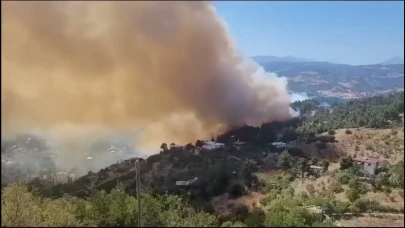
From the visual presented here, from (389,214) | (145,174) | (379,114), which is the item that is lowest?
(389,214)

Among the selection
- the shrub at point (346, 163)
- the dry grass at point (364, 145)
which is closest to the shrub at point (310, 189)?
the shrub at point (346, 163)

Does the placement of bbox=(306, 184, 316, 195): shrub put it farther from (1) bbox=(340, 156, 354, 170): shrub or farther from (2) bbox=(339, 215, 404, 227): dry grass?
(2) bbox=(339, 215, 404, 227): dry grass

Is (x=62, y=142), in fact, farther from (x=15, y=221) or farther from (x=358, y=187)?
(x=358, y=187)

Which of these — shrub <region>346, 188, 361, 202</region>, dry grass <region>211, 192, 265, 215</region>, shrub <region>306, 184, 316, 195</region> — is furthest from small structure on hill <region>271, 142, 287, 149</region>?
shrub <region>346, 188, 361, 202</region>

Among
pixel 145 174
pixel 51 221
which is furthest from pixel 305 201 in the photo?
pixel 145 174

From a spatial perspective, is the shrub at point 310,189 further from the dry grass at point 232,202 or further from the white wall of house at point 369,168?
the white wall of house at point 369,168

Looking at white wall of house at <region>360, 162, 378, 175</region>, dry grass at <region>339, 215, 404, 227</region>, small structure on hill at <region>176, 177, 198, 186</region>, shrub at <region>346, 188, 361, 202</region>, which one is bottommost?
dry grass at <region>339, 215, 404, 227</region>

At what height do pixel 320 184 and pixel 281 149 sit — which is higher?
pixel 281 149

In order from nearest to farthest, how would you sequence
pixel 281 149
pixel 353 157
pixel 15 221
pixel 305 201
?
pixel 15 221 → pixel 305 201 → pixel 353 157 → pixel 281 149

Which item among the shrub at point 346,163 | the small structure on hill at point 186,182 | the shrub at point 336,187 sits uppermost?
the shrub at point 346,163
